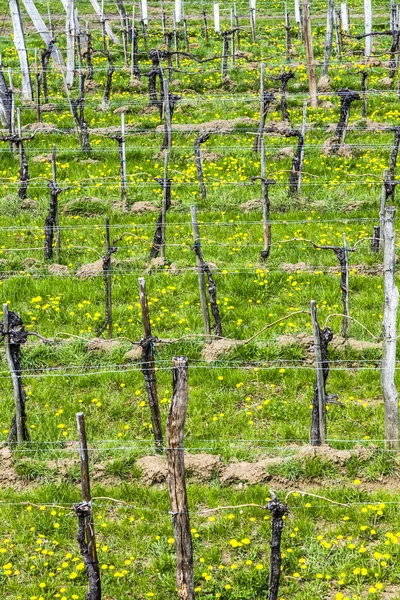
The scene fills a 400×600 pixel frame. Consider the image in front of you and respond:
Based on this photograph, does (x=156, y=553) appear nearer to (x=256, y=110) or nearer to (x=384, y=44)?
(x=256, y=110)

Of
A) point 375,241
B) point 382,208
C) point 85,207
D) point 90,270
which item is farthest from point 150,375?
point 85,207

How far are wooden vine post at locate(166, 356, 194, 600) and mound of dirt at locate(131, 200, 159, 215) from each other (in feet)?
30.1

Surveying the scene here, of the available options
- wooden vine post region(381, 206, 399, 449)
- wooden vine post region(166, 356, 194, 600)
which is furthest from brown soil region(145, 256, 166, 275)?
wooden vine post region(166, 356, 194, 600)

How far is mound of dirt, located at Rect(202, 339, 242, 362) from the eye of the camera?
1016 cm

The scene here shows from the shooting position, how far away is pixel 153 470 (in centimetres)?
805

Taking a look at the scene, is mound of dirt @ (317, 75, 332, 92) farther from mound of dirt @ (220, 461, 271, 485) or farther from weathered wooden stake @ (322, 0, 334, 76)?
mound of dirt @ (220, 461, 271, 485)

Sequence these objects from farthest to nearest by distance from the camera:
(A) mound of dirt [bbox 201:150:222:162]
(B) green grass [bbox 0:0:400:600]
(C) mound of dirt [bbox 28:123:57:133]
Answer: (C) mound of dirt [bbox 28:123:57:133], (A) mound of dirt [bbox 201:150:222:162], (B) green grass [bbox 0:0:400:600]

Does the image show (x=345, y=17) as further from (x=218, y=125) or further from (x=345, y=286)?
(x=345, y=286)

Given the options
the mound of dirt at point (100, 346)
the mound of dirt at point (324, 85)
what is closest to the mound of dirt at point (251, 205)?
the mound of dirt at point (100, 346)

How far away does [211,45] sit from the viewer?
2841 centimetres

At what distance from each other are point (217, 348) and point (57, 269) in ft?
11.2

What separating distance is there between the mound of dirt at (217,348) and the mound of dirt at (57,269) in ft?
10.3

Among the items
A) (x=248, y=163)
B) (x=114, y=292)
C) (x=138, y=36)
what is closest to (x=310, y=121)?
(x=248, y=163)

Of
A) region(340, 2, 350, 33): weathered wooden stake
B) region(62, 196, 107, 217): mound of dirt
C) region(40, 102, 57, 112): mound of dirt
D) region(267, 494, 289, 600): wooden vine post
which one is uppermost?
region(340, 2, 350, 33): weathered wooden stake
